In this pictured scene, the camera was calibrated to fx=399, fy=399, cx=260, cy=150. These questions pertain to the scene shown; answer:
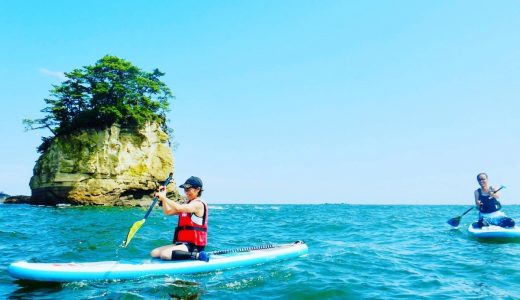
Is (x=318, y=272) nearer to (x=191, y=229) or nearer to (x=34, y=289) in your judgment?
(x=191, y=229)

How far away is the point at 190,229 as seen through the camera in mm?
7793

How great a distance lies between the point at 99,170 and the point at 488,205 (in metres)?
32.1

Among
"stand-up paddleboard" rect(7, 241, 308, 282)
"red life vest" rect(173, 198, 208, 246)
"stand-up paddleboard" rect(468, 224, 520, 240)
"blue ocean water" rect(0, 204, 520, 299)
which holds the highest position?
"red life vest" rect(173, 198, 208, 246)

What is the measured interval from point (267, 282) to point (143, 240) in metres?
6.02

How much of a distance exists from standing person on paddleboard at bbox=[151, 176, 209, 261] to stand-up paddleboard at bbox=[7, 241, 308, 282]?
0.53 feet

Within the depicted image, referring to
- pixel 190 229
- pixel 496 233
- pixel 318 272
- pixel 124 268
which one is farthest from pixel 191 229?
pixel 496 233

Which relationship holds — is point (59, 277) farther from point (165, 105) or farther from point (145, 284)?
→ point (165, 105)

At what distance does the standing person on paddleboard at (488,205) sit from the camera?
510 inches

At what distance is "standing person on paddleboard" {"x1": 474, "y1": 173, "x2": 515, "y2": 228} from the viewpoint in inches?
510

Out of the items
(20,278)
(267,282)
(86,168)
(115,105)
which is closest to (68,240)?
(20,278)

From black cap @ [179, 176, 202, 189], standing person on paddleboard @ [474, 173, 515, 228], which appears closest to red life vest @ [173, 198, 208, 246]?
black cap @ [179, 176, 202, 189]

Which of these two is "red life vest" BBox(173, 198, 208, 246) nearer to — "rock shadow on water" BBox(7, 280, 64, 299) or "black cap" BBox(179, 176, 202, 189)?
"black cap" BBox(179, 176, 202, 189)

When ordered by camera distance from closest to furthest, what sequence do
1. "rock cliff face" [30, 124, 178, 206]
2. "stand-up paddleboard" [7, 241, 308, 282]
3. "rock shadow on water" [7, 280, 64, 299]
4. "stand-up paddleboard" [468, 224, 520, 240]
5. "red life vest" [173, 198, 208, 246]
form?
1. "rock shadow on water" [7, 280, 64, 299]
2. "stand-up paddleboard" [7, 241, 308, 282]
3. "red life vest" [173, 198, 208, 246]
4. "stand-up paddleboard" [468, 224, 520, 240]
5. "rock cliff face" [30, 124, 178, 206]

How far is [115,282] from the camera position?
681 centimetres
